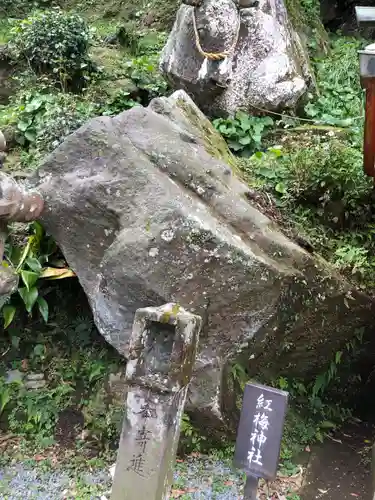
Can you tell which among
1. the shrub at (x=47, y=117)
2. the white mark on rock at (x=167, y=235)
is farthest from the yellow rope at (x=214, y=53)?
the white mark on rock at (x=167, y=235)

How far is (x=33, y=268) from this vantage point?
18.8 feet

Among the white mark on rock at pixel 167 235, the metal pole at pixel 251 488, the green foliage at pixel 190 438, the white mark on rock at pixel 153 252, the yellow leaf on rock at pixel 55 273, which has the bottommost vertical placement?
the green foliage at pixel 190 438

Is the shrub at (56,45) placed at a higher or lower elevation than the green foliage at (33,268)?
higher

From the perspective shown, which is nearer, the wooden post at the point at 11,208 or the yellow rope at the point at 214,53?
the wooden post at the point at 11,208

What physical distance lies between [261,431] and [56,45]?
290 inches

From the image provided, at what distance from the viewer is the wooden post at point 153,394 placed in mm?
3236

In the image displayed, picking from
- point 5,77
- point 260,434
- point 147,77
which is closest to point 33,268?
point 260,434

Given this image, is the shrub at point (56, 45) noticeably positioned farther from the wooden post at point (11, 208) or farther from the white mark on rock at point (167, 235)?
the white mark on rock at point (167, 235)

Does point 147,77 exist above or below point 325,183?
above

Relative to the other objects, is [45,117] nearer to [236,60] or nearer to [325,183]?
[236,60]

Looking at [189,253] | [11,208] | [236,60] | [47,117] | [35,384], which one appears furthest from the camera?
[47,117]

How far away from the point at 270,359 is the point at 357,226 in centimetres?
187

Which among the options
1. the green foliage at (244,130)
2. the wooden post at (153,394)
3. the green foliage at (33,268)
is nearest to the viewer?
the wooden post at (153,394)

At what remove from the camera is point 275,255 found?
4.94 metres
